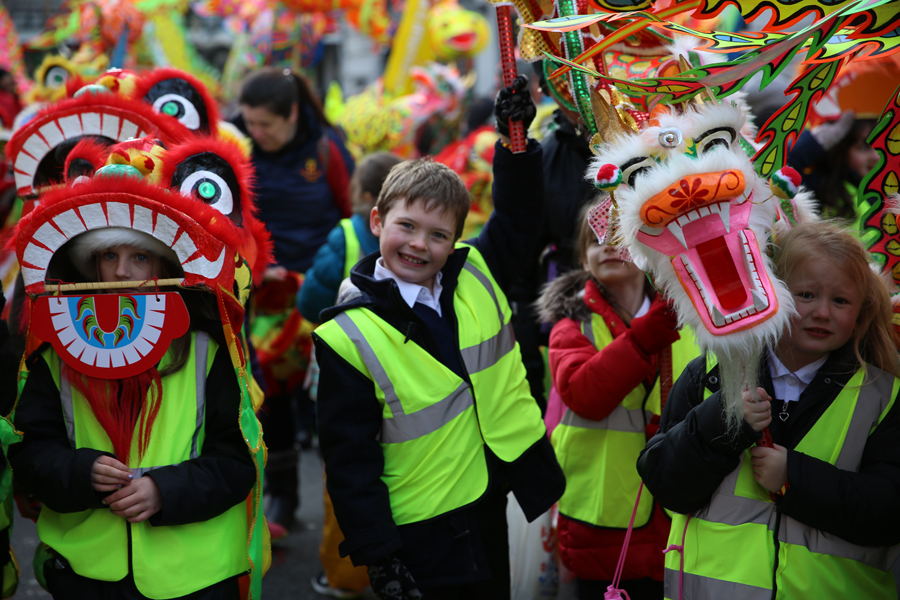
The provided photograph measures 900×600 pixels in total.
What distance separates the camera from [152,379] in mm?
2143

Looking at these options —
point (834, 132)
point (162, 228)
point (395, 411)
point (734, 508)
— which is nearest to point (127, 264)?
point (162, 228)

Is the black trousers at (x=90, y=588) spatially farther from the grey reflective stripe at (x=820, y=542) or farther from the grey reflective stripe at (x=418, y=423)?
the grey reflective stripe at (x=820, y=542)

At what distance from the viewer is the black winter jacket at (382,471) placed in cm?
209

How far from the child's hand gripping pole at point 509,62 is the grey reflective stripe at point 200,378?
1037mm

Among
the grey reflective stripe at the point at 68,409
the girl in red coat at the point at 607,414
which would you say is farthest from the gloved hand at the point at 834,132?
the grey reflective stripe at the point at 68,409

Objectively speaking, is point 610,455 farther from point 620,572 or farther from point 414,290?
point 414,290

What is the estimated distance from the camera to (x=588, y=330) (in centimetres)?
257

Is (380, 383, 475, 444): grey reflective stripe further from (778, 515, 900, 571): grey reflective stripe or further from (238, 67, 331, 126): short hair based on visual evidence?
(238, 67, 331, 126): short hair

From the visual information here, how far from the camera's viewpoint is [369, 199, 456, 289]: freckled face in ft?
7.60

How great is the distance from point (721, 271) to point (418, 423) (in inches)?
35.1

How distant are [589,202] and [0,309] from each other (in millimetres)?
1939

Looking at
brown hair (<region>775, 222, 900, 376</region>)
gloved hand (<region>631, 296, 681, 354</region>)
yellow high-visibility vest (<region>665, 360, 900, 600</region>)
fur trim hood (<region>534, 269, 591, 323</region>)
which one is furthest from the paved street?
brown hair (<region>775, 222, 900, 376</region>)

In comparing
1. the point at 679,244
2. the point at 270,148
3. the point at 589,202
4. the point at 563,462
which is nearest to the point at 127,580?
the point at 563,462

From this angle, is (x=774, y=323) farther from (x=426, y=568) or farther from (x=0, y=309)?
(x=0, y=309)
